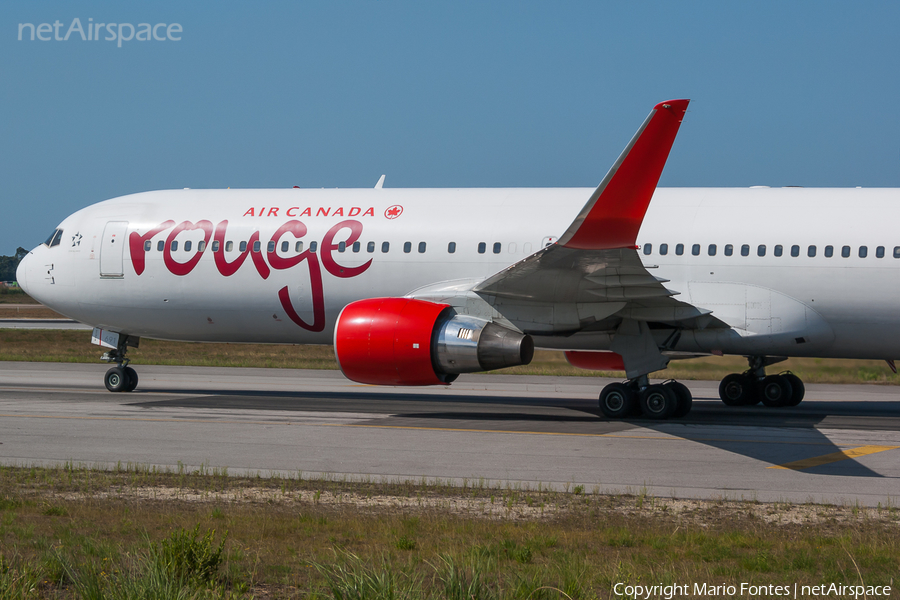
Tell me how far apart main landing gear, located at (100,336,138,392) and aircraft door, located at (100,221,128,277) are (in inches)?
76.8

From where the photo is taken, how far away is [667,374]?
27.2 meters

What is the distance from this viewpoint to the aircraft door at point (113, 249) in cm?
2038

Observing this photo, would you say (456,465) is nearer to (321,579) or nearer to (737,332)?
(321,579)

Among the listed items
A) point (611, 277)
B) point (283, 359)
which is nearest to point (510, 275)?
point (611, 277)

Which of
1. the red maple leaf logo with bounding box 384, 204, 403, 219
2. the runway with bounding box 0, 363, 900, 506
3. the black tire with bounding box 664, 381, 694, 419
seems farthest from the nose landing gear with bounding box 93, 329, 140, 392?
the black tire with bounding box 664, 381, 694, 419

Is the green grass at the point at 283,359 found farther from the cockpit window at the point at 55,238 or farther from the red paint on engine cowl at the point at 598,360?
the cockpit window at the point at 55,238

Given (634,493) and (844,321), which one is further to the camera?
(844,321)

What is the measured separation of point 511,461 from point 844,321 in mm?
8247

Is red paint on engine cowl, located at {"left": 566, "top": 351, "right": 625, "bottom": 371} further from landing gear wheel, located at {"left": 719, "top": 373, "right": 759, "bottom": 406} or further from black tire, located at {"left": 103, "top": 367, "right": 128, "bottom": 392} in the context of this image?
black tire, located at {"left": 103, "top": 367, "right": 128, "bottom": 392}

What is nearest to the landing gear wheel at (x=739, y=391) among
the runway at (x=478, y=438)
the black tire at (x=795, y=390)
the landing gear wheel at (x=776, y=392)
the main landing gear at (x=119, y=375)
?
the landing gear wheel at (x=776, y=392)

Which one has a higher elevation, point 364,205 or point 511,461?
point 364,205

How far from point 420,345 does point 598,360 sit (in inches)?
187

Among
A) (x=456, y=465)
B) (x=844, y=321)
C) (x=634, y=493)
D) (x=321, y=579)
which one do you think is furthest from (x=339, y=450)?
(x=844, y=321)

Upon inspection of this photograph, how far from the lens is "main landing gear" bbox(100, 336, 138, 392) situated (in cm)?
2127
